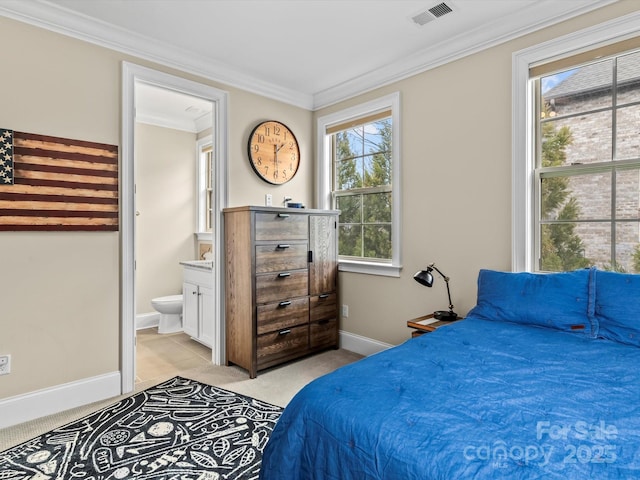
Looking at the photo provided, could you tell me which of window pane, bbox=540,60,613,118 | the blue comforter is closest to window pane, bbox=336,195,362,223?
window pane, bbox=540,60,613,118

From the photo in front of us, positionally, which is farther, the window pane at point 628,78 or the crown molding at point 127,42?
the crown molding at point 127,42

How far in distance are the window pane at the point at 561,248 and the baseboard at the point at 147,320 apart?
441 centimetres

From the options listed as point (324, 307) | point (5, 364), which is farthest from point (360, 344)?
point (5, 364)

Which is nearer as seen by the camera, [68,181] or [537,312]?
[537,312]

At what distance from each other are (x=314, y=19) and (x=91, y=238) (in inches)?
88.0

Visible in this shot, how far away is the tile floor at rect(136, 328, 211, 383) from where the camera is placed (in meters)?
3.24

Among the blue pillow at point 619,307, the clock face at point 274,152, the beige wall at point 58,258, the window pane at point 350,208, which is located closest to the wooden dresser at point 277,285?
the window pane at point 350,208

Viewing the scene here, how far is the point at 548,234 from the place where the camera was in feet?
8.32

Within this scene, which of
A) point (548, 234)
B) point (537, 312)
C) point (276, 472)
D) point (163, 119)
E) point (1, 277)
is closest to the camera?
point (276, 472)

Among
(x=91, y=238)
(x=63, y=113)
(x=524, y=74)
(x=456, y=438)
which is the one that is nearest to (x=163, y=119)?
(x=63, y=113)

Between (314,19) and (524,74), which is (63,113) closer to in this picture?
(314,19)

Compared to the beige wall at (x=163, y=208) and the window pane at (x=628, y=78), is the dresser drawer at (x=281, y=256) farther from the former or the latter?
the window pane at (x=628, y=78)

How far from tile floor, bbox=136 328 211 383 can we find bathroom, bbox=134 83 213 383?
0.02 metres

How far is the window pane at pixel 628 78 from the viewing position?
86.3 inches
